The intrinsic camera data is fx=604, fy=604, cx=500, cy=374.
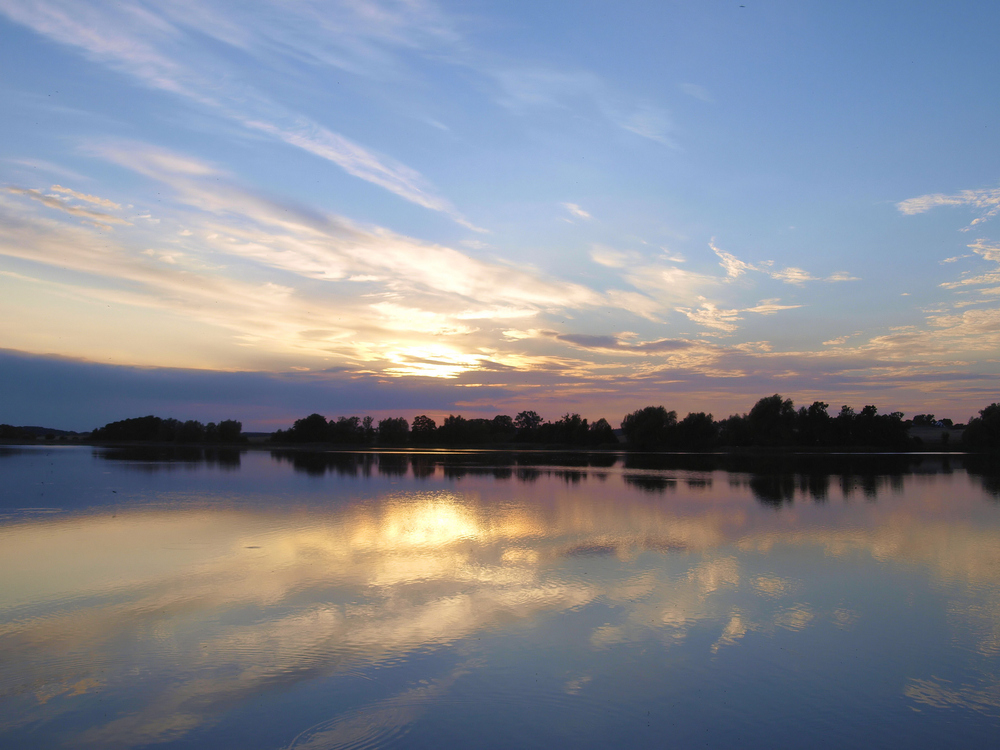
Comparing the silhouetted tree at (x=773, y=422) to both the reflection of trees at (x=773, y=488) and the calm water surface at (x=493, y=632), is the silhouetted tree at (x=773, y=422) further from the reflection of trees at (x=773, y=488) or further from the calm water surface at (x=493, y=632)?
the calm water surface at (x=493, y=632)

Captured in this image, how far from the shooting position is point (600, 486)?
24328 mm

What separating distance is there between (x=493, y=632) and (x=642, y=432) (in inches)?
2868

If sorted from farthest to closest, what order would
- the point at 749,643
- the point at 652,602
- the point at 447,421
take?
the point at 447,421 < the point at 652,602 < the point at 749,643

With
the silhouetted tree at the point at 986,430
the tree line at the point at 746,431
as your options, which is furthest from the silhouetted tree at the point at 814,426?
the silhouetted tree at the point at 986,430

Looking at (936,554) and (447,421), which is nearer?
(936,554)

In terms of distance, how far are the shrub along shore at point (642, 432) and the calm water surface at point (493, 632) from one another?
5987 centimetres

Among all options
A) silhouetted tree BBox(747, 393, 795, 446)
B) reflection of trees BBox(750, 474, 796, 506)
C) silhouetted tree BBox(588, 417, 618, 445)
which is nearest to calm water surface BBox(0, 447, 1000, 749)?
reflection of trees BBox(750, 474, 796, 506)

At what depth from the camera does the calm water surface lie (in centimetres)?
484

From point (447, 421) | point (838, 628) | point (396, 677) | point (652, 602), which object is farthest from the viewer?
point (447, 421)

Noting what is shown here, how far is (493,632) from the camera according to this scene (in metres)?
6.81

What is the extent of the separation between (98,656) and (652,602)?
6.34m

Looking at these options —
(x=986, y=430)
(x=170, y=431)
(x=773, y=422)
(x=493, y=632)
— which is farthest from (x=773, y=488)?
(x=170, y=431)

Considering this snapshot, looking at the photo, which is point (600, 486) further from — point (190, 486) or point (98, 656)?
point (98, 656)

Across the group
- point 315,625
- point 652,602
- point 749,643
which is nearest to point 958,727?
point 749,643
